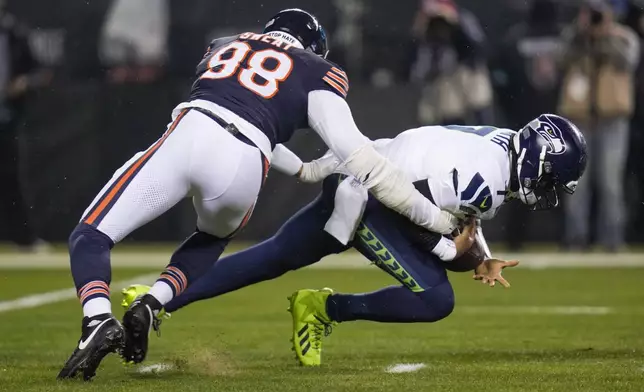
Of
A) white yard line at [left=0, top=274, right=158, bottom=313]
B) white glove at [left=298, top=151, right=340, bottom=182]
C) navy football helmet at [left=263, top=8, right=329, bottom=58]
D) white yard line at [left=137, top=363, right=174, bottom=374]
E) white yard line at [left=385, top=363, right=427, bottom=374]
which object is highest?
navy football helmet at [left=263, top=8, right=329, bottom=58]

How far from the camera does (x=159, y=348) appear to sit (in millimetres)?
6199

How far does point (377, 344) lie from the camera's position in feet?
20.7

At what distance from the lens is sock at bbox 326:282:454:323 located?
543 cm

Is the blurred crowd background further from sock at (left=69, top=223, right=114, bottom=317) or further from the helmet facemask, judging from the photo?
sock at (left=69, top=223, right=114, bottom=317)

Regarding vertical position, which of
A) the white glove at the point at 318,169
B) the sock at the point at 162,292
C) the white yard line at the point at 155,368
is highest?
the white glove at the point at 318,169

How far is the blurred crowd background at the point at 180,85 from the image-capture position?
1192 cm

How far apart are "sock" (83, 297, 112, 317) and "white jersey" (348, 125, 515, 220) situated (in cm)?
131

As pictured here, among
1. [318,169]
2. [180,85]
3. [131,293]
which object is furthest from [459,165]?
[180,85]

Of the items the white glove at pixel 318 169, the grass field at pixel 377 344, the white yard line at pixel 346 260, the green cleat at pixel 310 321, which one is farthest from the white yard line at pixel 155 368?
the white yard line at pixel 346 260

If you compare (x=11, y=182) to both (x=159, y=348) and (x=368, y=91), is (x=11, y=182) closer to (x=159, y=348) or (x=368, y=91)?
(x=368, y=91)

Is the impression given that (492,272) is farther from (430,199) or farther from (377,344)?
(377,344)

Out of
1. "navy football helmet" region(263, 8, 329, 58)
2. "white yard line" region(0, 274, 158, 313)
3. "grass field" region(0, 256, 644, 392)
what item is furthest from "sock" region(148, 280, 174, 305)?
"white yard line" region(0, 274, 158, 313)

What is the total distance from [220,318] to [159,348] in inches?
51.2

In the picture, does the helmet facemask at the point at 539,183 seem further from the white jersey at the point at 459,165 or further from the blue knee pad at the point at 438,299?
the blue knee pad at the point at 438,299
